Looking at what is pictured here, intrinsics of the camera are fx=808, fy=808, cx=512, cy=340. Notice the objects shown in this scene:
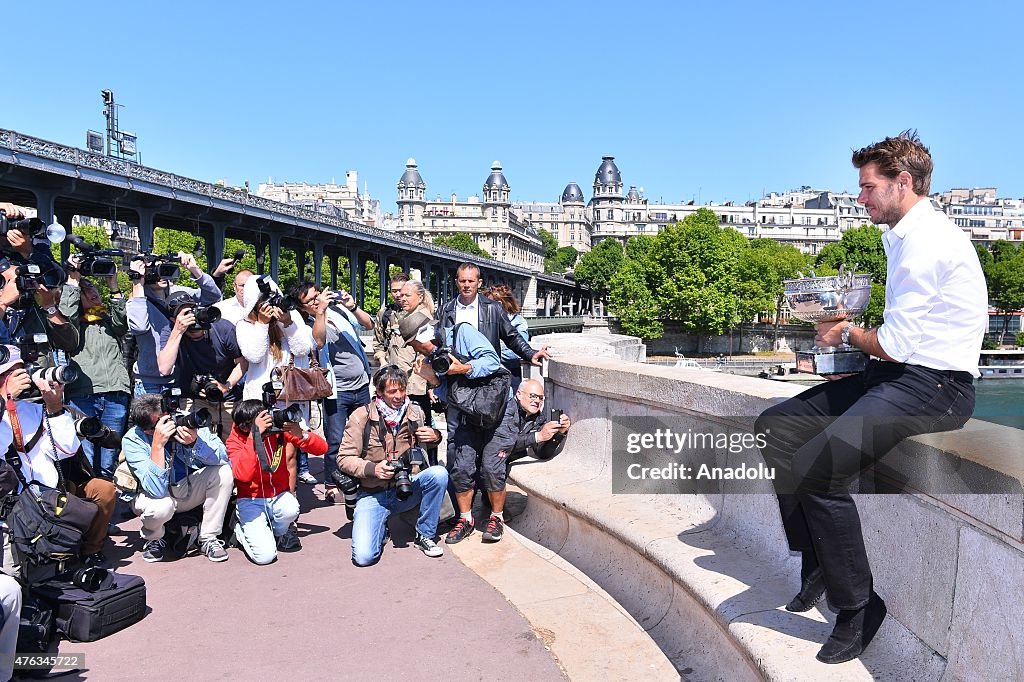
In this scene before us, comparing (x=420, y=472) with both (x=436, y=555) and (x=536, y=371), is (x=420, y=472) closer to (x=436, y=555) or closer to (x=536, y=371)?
(x=436, y=555)

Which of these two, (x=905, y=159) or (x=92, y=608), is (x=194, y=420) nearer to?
(x=92, y=608)

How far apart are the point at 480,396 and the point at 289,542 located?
4.98 feet

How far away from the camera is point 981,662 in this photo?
2330 millimetres

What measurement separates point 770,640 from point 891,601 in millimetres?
451

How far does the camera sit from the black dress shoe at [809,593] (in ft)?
10.1

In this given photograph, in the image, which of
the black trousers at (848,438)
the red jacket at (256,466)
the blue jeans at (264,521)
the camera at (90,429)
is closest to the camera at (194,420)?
the camera at (90,429)

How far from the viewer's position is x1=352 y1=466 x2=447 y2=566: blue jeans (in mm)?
4852

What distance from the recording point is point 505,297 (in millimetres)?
6375

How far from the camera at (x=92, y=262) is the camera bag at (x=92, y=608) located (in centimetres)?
228

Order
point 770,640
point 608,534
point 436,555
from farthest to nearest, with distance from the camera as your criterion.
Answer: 1. point 436,555
2. point 608,534
3. point 770,640

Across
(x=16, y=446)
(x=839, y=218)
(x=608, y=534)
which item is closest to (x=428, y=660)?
(x=608, y=534)

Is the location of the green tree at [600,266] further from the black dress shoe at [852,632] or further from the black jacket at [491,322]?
the black dress shoe at [852,632]

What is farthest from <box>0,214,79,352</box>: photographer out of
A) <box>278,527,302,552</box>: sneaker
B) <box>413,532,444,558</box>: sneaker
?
<box>413,532,444,558</box>: sneaker

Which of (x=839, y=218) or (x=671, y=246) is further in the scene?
(x=839, y=218)
